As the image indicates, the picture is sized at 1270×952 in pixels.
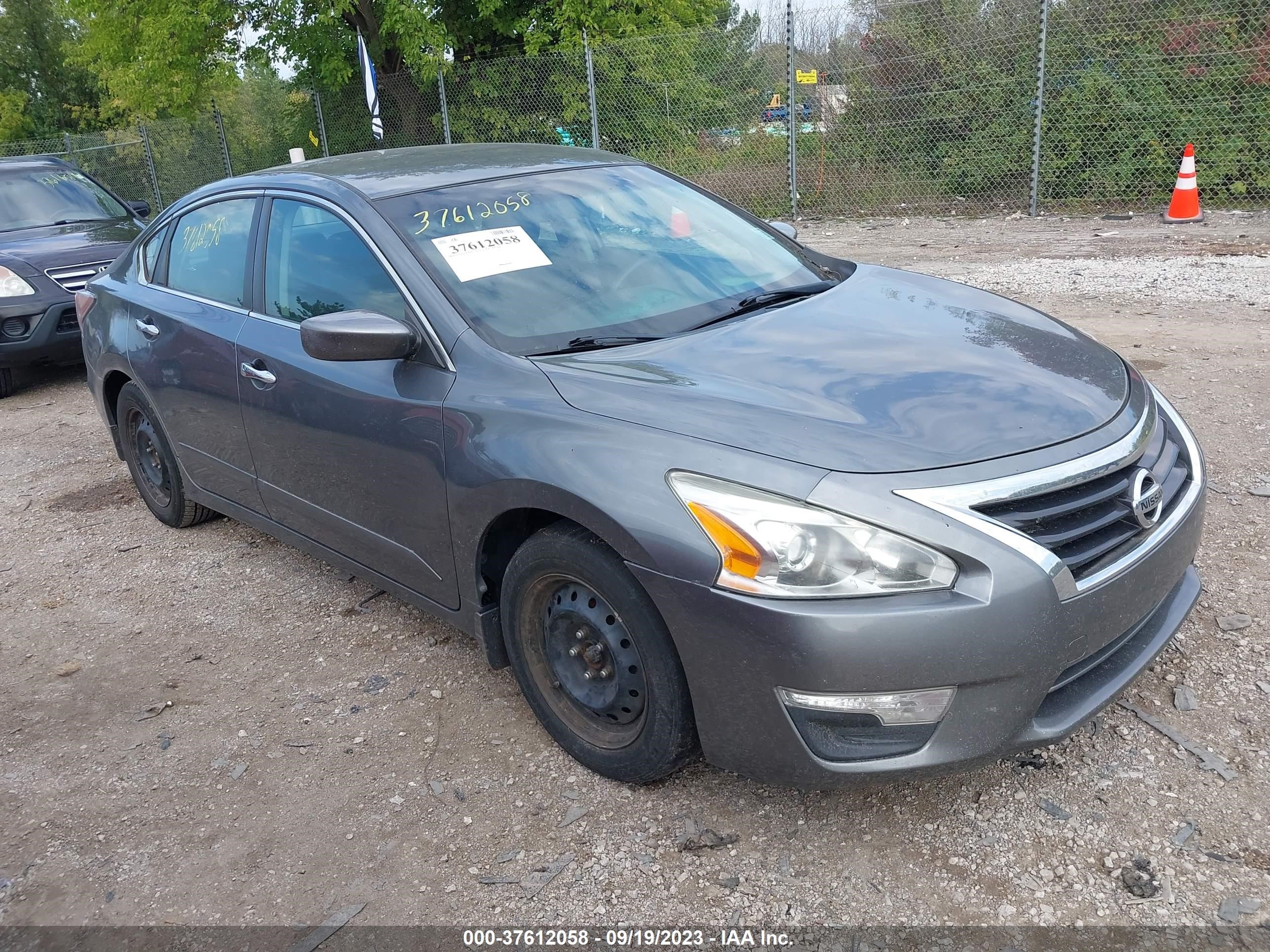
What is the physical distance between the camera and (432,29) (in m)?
15.9

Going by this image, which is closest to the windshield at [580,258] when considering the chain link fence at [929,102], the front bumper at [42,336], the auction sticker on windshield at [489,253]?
the auction sticker on windshield at [489,253]

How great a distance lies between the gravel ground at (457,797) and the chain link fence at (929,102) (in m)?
8.65

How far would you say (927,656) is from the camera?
2.19 m

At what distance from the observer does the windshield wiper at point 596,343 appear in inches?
116

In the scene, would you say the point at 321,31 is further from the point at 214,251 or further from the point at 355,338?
the point at 355,338

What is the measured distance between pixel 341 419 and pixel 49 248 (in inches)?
244

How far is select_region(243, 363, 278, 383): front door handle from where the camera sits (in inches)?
141

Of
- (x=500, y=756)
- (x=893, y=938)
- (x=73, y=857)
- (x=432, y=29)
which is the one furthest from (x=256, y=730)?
(x=432, y=29)

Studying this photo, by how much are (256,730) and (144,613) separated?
4.05 ft

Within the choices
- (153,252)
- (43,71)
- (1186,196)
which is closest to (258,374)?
(153,252)

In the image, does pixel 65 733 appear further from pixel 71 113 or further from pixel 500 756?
pixel 71 113

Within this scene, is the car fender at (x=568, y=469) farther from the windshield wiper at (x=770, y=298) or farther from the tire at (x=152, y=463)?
the tire at (x=152, y=463)

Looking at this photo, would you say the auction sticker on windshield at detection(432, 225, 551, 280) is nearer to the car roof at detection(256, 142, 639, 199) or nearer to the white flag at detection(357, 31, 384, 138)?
the car roof at detection(256, 142, 639, 199)

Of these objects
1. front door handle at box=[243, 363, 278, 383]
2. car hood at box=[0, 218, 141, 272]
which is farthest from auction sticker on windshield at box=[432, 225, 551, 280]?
car hood at box=[0, 218, 141, 272]
